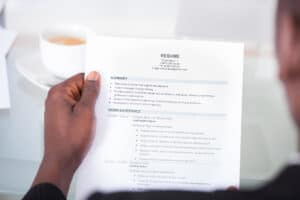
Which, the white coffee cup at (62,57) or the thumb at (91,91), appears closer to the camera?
the thumb at (91,91)

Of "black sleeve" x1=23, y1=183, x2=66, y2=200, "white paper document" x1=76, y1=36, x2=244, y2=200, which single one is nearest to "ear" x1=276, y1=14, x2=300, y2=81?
"white paper document" x1=76, y1=36, x2=244, y2=200

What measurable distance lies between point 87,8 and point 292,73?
62 centimetres

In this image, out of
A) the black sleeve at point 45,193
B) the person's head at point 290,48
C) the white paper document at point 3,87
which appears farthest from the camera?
the white paper document at point 3,87

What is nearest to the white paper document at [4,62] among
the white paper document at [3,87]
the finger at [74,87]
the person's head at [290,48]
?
the white paper document at [3,87]

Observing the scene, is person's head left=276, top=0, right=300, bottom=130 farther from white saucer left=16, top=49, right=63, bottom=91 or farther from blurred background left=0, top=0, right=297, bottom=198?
white saucer left=16, top=49, right=63, bottom=91

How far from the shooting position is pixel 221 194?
1.77 ft

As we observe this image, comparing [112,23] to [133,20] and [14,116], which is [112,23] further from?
[14,116]

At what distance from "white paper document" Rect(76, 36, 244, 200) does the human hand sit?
12mm

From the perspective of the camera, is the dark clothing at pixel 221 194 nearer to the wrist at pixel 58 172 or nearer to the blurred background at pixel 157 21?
the wrist at pixel 58 172

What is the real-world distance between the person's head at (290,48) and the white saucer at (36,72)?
428 mm

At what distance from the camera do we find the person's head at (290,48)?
1.38 ft

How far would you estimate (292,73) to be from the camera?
435 mm

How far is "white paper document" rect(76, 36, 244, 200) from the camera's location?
24.5 inches

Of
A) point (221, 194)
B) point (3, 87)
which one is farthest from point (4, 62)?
point (221, 194)
